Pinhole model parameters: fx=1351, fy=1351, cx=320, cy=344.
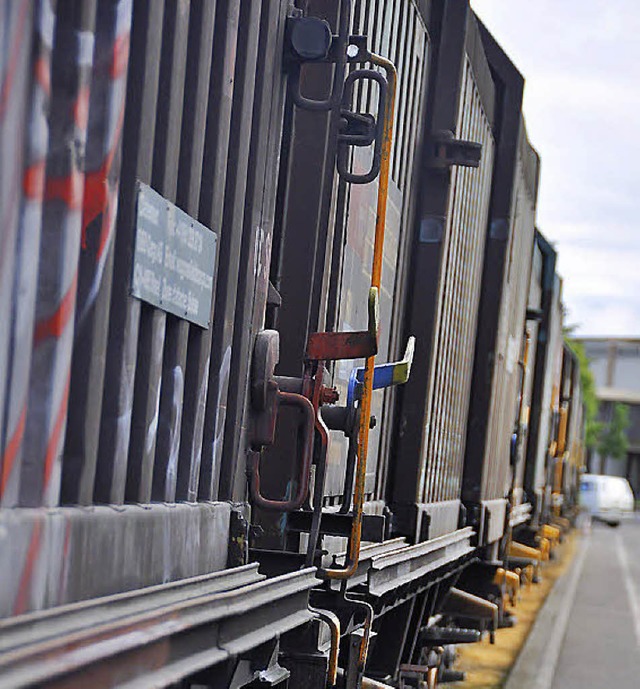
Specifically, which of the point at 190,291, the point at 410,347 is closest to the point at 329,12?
the point at 410,347

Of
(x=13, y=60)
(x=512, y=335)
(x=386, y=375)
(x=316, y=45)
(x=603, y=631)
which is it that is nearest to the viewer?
(x=13, y=60)

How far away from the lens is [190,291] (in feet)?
11.9

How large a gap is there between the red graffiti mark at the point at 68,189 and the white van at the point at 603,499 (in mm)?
55262

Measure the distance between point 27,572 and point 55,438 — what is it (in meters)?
0.31

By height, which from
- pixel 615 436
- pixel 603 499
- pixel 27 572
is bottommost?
pixel 603 499

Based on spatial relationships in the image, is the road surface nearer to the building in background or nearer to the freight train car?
the freight train car

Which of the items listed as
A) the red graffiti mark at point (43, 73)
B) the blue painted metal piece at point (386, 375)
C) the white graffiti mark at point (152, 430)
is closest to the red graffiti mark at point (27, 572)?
the white graffiti mark at point (152, 430)

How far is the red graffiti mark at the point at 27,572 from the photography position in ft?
8.53

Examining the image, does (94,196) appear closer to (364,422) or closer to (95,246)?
(95,246)

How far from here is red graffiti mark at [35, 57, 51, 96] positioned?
2.59 metres

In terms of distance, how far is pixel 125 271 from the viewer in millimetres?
3145

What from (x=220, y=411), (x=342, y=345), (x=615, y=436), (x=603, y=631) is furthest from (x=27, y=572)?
(x=615, y=436)

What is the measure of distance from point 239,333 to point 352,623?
1550 mm

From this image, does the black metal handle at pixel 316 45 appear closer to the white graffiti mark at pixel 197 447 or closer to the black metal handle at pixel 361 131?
the black metal handle at pixel 361 131
